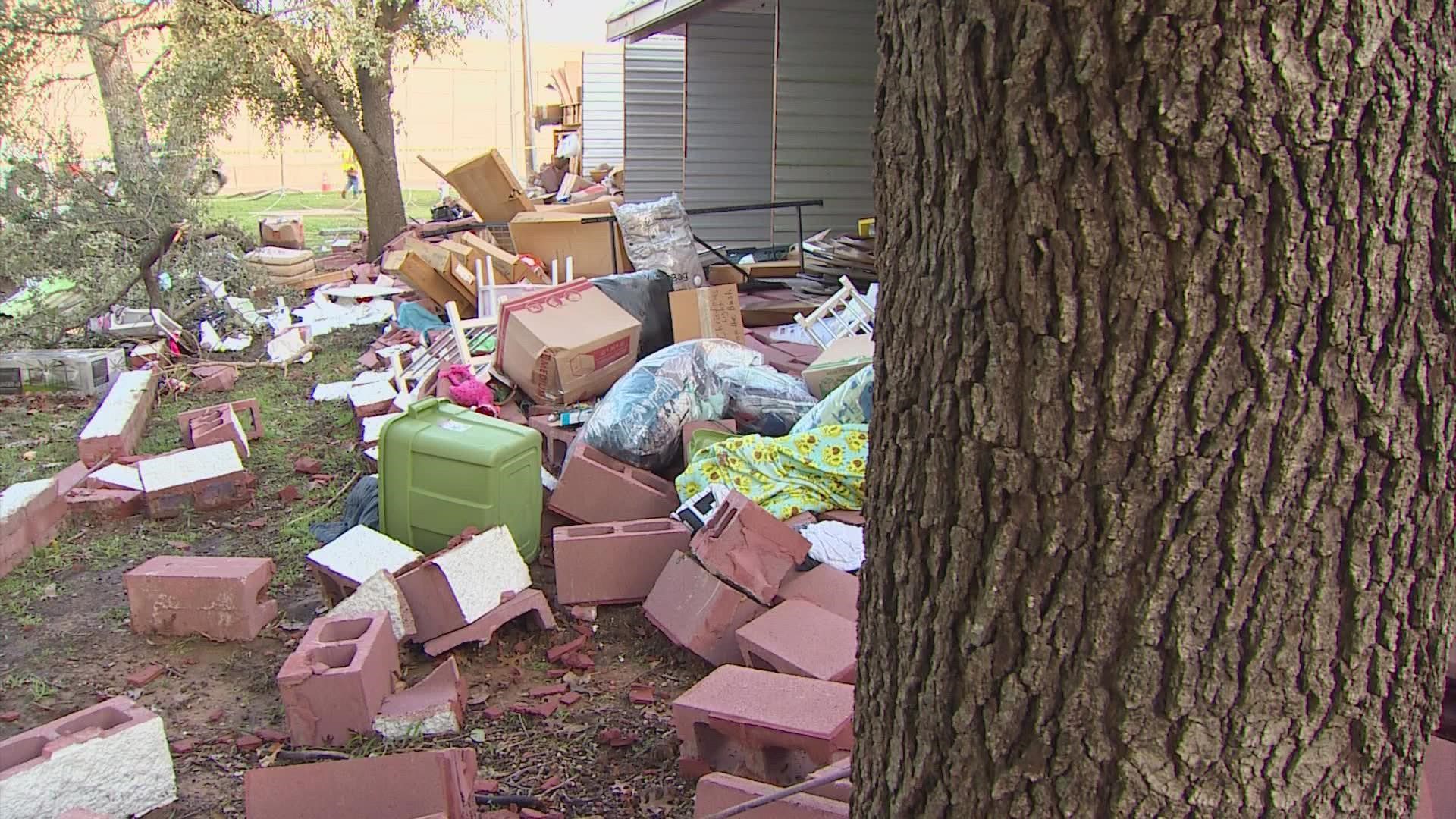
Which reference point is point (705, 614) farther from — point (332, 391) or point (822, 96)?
point (822, 96)

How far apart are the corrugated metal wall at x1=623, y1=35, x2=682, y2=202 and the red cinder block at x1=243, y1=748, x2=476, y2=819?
41.2 feet

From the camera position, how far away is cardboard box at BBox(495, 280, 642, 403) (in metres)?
6.07

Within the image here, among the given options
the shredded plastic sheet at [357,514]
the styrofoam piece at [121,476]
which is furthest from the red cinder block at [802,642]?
the styrofoam piece at [121,476]

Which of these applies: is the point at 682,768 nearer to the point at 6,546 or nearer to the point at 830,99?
the point at 6,546

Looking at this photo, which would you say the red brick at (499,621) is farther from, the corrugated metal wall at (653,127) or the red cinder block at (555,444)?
the corrugated metal wall at (653,127)

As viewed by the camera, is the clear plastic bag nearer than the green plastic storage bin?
No

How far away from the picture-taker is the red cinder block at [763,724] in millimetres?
2916

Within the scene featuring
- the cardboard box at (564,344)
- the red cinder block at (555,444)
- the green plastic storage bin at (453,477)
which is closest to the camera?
the green plastic storage bin at (453,477)

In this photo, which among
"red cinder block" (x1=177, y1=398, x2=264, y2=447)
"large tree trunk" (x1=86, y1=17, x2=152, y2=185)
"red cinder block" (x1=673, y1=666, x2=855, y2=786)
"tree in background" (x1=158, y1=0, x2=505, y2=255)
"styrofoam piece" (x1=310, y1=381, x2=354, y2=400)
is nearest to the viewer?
"red cinder block" (x1=673, y1=666, x2=855, y2=786)

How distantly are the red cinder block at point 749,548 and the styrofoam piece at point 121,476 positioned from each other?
3.23 metres

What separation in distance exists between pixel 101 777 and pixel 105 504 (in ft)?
9.44

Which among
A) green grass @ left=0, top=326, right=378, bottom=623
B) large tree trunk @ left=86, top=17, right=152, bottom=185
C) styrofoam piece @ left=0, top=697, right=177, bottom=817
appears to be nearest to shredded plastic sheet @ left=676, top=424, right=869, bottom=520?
green grass @ left=0, top=326, right=378, bottom=623

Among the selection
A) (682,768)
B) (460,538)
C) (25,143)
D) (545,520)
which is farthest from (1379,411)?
(25,143)

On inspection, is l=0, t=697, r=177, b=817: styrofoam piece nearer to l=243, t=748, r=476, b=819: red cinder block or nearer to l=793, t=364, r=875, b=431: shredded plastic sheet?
l=243, t=748, r=476, b=819: red cinder block
